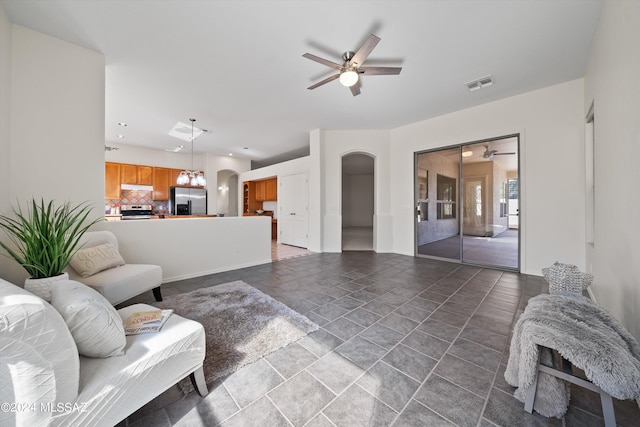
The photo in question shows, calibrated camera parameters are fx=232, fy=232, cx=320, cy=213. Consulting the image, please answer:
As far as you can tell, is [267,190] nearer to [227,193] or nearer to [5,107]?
[227,193]

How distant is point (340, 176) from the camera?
18.4 feet

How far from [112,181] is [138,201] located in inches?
32.8

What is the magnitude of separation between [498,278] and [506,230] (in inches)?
179

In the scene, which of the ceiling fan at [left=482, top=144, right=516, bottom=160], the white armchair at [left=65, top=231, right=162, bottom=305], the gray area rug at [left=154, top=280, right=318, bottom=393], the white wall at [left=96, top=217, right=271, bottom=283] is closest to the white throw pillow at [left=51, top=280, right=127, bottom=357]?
the gray area rug at [left=154, top=280, right=318, bottom=393]

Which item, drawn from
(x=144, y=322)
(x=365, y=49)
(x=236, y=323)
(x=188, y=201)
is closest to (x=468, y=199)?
(x=365, y=49)

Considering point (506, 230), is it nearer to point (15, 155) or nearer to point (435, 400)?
point (435, 400)

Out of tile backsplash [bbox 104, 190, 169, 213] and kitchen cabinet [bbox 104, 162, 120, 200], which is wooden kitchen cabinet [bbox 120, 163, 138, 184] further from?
tile backsplash [bbox 104, 190, 169, 213]

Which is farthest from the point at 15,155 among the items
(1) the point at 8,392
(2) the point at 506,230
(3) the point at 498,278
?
(2) the point at 506,230

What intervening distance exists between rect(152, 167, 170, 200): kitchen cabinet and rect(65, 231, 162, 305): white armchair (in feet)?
16.6

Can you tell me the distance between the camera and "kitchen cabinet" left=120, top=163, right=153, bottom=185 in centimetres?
655

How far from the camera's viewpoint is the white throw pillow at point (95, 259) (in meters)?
2.21

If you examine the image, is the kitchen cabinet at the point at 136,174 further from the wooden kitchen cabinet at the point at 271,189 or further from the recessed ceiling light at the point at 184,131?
the wooden kitchen cabinet at the point at 271,189

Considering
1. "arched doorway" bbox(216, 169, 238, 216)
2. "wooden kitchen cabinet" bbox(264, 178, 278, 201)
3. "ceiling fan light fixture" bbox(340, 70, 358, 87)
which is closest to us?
"ceiling fan light fixture" bbox(340, 70, 358, 87)

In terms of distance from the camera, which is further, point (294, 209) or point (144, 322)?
point (294, 209)
